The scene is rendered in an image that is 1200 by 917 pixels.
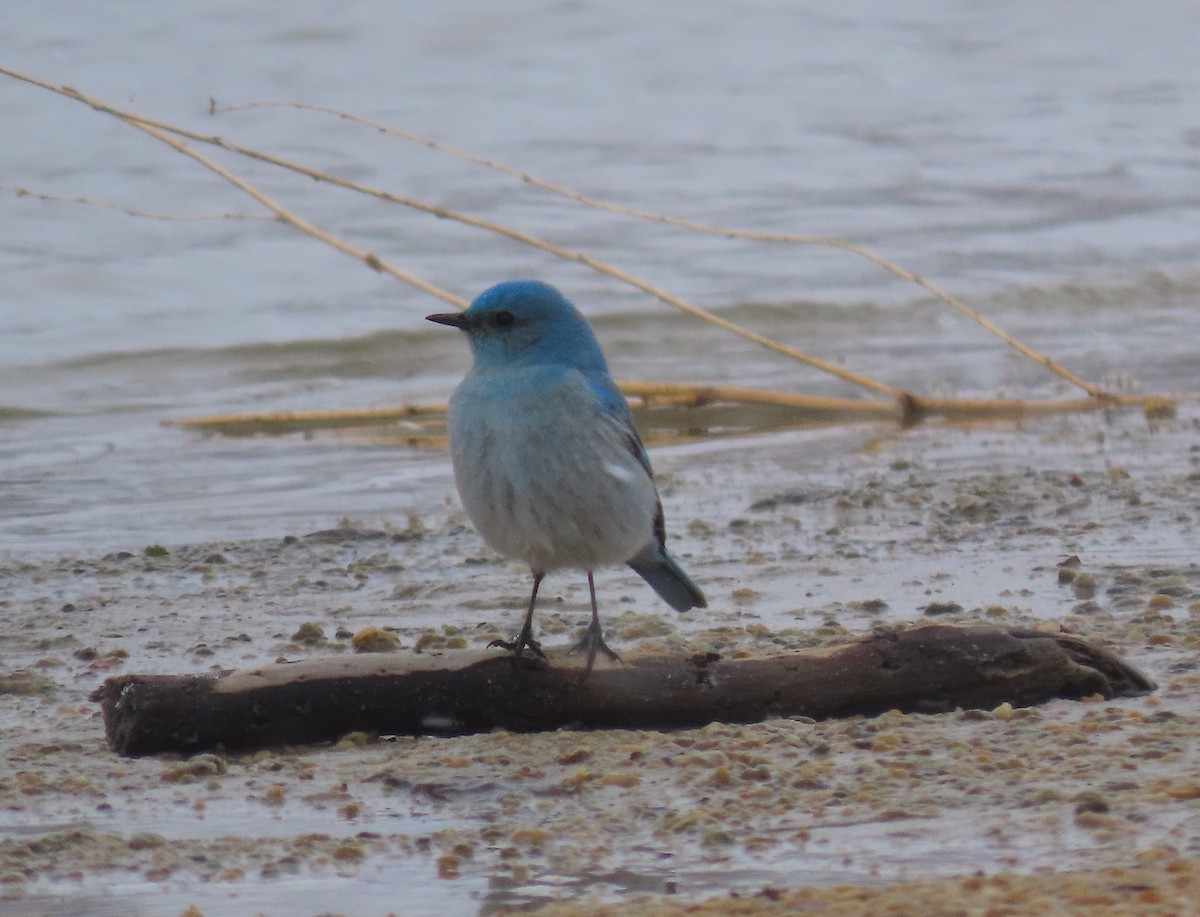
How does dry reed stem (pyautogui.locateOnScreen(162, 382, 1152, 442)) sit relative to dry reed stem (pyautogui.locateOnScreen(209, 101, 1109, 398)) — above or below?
below

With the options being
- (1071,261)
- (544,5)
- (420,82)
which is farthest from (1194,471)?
(544,5)

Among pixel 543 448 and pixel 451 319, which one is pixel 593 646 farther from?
pixel 451 319

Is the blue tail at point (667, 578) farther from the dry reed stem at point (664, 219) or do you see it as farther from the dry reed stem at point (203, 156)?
the dry reed stem at point (664, 219)

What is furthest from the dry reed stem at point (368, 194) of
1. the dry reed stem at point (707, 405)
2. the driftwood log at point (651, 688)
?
the driftwood log at point (651, 688)

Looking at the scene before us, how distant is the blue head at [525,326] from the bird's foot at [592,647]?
2.30 ft

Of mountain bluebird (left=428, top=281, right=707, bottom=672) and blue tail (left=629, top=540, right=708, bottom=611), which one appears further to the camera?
blue tail (left=629, top=540, right=708, bottom=611)

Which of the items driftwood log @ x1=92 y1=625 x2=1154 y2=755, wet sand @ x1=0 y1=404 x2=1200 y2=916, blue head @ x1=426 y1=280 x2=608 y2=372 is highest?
blue head @ x1=426 y1=280 x2=608 y2=372

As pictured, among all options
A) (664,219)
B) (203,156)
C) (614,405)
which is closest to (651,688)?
(614,405)

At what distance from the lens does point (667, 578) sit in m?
5.07

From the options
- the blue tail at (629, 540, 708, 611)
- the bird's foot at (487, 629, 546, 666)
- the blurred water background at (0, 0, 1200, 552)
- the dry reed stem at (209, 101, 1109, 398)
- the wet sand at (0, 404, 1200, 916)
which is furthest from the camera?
the blurred water background at (0, 0, 1200, 552)

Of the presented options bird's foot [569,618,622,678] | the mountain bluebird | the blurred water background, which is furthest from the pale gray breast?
the blurred water background

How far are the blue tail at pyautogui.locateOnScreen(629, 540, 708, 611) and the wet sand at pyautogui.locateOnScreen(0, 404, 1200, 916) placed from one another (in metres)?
0.09

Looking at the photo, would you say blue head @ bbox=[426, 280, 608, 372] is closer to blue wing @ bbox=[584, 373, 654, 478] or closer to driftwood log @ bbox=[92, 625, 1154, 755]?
blue wing @ bbox=[584, 373, 654, 478]

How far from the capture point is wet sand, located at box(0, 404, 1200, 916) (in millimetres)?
3246
